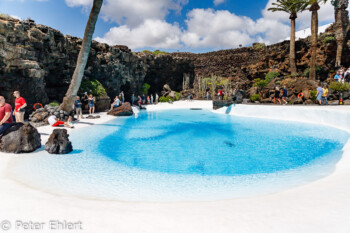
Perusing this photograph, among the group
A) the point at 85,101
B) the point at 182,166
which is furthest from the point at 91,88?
the point at 182,166

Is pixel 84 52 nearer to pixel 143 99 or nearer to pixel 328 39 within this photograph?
pixel 143 99

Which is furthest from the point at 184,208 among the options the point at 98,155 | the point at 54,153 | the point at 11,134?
the point at 11,134

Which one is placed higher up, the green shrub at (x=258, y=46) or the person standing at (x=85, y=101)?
the green shrub at (x=258, y=46)

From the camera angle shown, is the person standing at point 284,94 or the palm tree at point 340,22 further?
the palm tree at point 340,22

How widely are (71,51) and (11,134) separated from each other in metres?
13.0

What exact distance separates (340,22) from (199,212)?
28.0m

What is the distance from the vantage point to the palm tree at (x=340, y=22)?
21.4m

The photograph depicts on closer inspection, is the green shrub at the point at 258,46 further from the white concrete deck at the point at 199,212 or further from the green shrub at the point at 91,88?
the white concrete deck at the point at 199,212

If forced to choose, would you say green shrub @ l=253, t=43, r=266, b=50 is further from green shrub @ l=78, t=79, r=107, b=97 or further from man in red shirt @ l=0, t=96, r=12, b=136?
man in red shirt @ l=0, t=96, r=12, b=136

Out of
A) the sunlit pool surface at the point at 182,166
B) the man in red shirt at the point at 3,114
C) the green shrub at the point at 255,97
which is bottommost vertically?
the sunlit pool surface at the point at 182,166

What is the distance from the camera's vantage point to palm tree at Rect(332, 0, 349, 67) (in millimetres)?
21359

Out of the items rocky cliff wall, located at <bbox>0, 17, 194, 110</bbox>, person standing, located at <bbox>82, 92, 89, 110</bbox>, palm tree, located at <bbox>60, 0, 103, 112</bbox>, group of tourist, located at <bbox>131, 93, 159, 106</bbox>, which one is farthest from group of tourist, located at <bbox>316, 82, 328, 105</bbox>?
rocky cliff wall, located at <bbox>0, 17, 194, 110</bbox>

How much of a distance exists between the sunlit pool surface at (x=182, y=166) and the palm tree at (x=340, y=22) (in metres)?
17.1

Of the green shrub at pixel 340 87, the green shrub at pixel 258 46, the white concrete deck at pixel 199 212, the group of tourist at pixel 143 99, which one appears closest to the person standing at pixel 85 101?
the group of tourist at pixel 143 99
